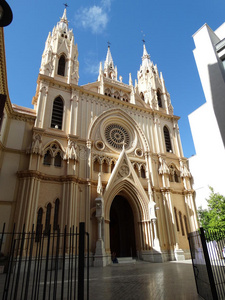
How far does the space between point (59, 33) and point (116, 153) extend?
65.1 feet

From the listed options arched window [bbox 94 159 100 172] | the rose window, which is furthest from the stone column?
the rose window

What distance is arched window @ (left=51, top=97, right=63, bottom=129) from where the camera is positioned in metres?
22.7

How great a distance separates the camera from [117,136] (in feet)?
86.3

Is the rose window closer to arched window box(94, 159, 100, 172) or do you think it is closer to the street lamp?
arched window box(94, 159, 100, 172)

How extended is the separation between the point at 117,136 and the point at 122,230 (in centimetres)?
1180

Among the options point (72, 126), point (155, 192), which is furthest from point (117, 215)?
point (72, 126)

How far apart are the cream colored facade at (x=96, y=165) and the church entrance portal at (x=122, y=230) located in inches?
4.5

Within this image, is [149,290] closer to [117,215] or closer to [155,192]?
[155,192]

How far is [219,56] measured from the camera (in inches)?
662

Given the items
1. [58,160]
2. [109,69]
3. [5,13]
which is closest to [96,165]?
[58,160]

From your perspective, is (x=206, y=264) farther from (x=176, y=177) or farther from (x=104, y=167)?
(x=176, y=177)

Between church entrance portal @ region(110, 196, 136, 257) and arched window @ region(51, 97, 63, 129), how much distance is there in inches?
483

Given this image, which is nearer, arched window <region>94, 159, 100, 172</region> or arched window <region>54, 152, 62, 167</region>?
arched window <region>54, 152, 62, 167</region>

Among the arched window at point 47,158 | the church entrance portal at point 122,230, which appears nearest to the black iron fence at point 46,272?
the arched window at point 47,158
